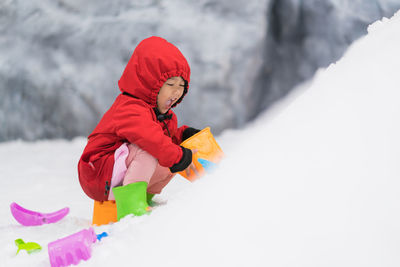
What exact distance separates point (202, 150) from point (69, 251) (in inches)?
19.5

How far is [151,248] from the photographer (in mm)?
485

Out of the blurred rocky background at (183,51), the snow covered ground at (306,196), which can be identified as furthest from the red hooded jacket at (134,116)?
the blurred rocky background at (183,51)

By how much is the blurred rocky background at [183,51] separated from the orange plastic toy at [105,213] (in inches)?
42.6

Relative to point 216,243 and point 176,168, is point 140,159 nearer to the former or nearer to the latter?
point 176,168

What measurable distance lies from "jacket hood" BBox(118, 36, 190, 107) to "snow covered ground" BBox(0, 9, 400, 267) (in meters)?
0.37

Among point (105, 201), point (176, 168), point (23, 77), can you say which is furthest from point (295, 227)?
point (23, 77)

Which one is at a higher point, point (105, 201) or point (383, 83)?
point (105, 201)

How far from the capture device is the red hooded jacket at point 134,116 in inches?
35.5

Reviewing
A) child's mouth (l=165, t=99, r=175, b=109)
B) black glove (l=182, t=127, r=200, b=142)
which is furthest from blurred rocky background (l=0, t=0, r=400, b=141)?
child's mouth (l=165, t=99, r=175, b=109)

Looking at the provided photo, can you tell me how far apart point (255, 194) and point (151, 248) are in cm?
→ 14

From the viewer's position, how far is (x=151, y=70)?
3.12 feet

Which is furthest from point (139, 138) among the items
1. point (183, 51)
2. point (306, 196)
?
point (183, 51)

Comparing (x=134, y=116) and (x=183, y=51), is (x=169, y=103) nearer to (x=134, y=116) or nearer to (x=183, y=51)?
(x=134, y=116)

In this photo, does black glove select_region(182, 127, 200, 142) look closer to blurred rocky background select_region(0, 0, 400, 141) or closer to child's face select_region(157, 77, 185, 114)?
child's face select_region(157, 77, 185, 114)
